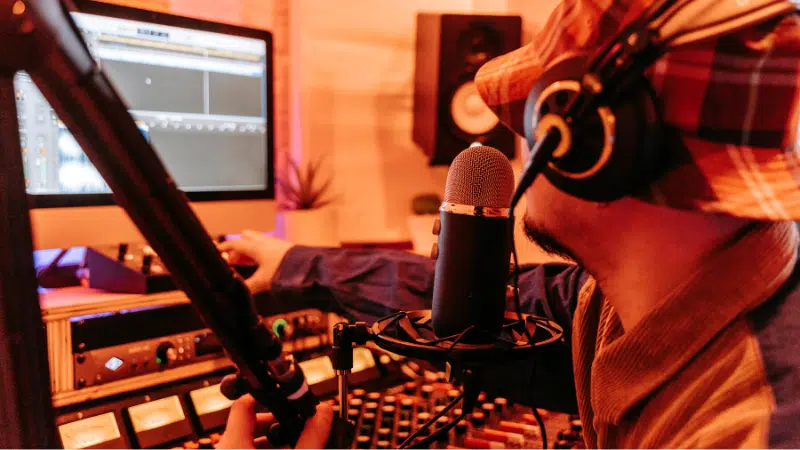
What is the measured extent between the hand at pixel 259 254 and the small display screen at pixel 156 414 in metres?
0.25

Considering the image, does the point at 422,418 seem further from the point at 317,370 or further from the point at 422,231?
the point at 422,231

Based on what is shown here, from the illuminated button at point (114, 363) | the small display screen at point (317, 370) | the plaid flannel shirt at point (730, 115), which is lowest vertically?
the small display screen at point (317, 370)

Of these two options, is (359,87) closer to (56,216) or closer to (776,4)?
(56,216)

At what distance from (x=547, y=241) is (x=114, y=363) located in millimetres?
672

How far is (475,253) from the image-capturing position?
1.96ft

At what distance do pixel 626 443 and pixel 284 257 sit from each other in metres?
0.67

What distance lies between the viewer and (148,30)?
1105 mm

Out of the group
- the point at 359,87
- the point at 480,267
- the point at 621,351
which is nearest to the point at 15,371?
the point at 480,267

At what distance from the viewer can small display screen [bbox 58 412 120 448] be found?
801mm

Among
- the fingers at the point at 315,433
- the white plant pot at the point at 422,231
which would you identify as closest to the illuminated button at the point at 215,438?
the fingers at the point at 315,433

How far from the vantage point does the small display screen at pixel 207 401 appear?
92 centimetres

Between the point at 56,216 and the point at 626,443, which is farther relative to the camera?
the point at 56,216

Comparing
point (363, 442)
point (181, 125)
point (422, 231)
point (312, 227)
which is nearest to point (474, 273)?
point (363, 442)

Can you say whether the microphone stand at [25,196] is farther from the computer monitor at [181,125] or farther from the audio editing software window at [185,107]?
the audio editing software window at [185,107]
